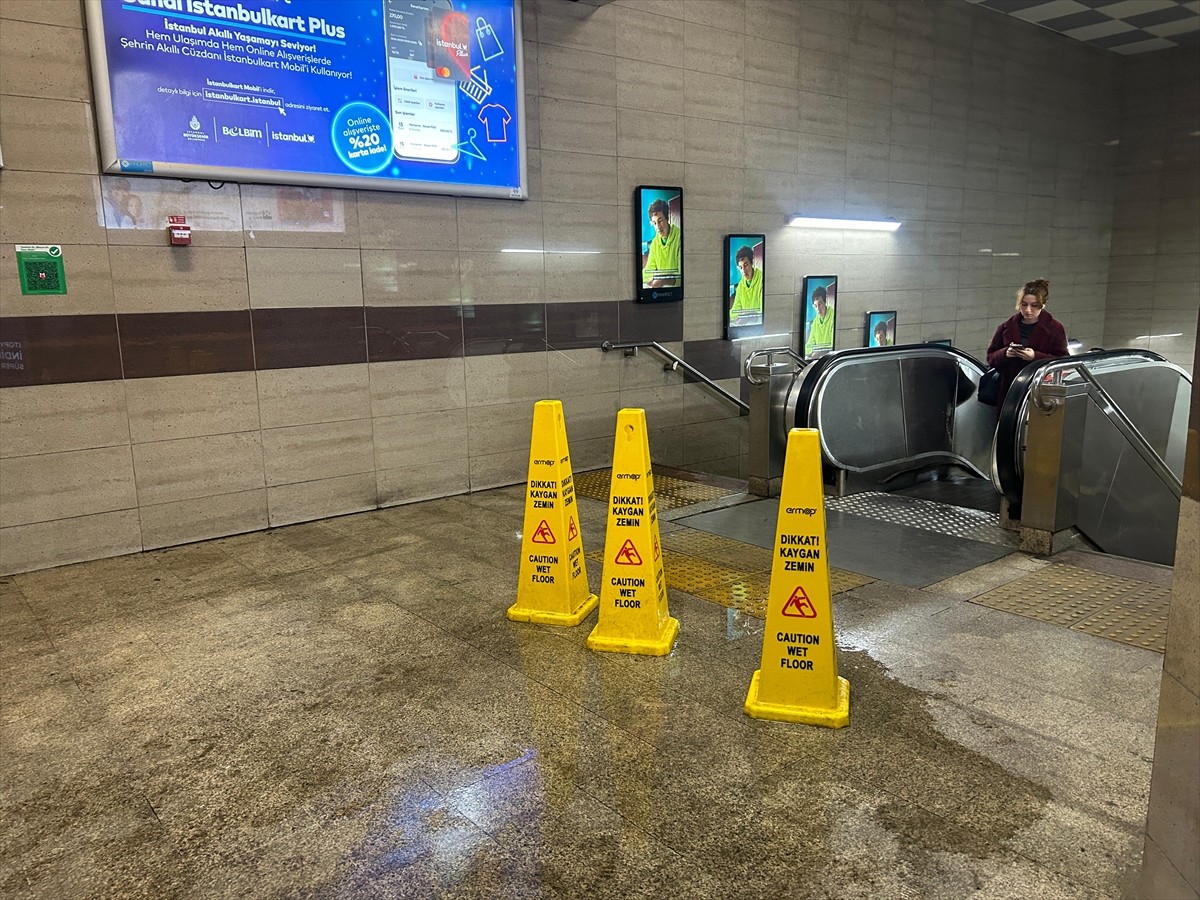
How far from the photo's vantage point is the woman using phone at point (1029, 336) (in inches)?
254

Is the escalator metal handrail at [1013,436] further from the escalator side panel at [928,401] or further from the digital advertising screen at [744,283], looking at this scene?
the digital advertising screen at [744,283]

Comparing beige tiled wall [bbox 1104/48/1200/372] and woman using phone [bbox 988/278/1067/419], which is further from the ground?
beige tiled wall [bbox 1104/48/1200/372]

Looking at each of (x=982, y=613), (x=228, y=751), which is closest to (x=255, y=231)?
(x=228, y=751)

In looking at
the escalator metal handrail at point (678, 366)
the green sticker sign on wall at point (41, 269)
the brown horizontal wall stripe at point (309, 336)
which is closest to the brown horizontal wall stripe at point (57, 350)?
the green sticker sign on wall at point (41, 269)

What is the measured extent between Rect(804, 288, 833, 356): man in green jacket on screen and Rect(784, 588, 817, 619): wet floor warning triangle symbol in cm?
694

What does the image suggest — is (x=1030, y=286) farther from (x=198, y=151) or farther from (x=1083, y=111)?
(x=1083, y=111)

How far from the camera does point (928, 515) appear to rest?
19.0 ft

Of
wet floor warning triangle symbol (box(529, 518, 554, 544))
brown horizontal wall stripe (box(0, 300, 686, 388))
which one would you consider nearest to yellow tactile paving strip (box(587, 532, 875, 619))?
wet floor warning triangle symbol (box(529, 518, 554, 544))

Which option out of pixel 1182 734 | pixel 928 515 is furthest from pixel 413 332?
pixel 1182 734

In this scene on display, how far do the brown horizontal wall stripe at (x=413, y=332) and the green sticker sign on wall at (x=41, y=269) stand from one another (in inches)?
76.6

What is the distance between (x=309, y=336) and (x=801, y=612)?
4.26 meters

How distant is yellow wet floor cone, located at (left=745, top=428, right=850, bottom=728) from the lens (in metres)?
2.92

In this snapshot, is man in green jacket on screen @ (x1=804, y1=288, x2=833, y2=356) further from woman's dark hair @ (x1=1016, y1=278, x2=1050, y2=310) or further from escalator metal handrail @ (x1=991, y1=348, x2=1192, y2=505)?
escalator metal handrail @ (x1=991, y1=348, x2=1192, y2=505)

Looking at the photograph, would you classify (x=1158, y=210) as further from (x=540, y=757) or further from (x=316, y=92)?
(x=540, y=757)
